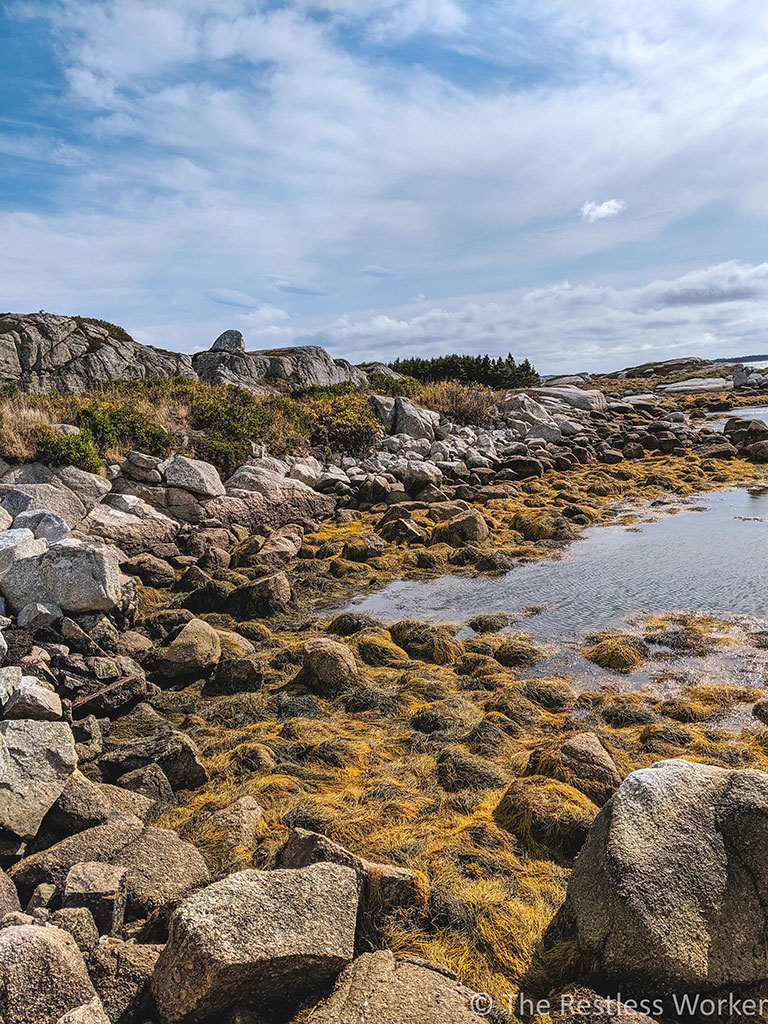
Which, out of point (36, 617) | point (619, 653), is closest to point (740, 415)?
point (619, 653)

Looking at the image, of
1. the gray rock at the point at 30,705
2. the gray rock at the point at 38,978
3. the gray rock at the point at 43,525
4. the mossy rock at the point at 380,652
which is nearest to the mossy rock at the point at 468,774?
the mossy rock at the point at 380,652

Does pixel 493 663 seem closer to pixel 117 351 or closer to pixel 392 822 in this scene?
pixel 392 822

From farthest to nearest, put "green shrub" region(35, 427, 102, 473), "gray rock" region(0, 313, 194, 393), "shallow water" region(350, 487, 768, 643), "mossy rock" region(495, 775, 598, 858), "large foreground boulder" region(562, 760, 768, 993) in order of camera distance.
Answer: "gray rock" region(0, 313, 194, 393)
"green shrub" region(35, 427, 102, 473)
"shallow water" region(350, 487, 768, 643)
"mossy rock" region(495, 775, 598, 858)
"large foreground boulder" region(562, 760, 768, 993)

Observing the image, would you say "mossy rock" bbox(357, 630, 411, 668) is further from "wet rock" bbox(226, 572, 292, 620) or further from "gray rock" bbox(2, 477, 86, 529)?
"gray rock" bbox(2, 477, 86, 529)

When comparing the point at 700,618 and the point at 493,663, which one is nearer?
the point at 493,663

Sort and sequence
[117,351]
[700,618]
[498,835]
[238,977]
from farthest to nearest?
[117,351] < [700,618] < [498,835] < [238,977]

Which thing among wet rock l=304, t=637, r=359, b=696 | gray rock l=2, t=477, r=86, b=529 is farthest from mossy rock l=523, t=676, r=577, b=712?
gray rock l=2, t=477, r=86, b=529

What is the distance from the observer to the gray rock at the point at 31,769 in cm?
491

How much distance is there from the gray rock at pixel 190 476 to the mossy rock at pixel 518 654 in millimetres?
9351

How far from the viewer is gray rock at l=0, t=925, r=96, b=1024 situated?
3.19 metres

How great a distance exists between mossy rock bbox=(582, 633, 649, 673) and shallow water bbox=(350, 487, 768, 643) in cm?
63

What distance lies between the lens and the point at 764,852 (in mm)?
3721

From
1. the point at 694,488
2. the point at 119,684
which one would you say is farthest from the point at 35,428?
the point at 694,488

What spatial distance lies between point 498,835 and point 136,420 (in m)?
14.7
